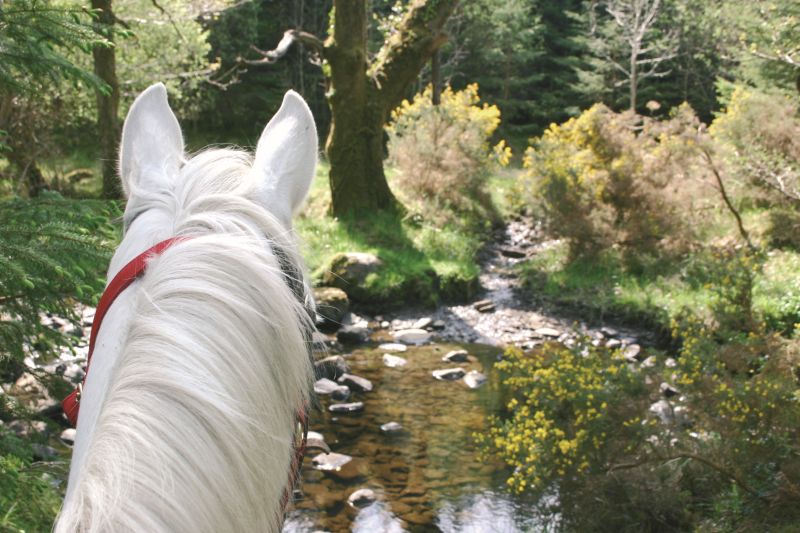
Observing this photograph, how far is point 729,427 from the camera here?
374 centimetres

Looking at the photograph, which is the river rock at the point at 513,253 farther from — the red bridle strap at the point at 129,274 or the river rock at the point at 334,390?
the red bridle strap at the point at 129,274

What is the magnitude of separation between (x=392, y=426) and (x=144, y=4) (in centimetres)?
1002

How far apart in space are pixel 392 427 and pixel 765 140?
325 inches

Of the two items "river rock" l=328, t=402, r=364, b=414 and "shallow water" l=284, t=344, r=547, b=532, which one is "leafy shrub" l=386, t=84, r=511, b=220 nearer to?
"shallow water" l=284, t=344, r=547, b=532

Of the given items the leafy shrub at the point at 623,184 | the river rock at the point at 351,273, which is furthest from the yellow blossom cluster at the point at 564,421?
the leafy shrub at the point at 623,184

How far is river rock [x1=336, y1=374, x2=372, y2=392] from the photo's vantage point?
670cm

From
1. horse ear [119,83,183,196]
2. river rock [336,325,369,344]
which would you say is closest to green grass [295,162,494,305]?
river rock [336,325,369,344]

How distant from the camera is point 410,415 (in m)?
6.18

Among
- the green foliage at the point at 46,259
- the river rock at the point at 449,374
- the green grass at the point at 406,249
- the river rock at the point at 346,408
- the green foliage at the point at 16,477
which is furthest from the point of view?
the green grass at the point at 406,249

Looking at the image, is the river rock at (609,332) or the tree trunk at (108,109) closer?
the river rock at (609,332)

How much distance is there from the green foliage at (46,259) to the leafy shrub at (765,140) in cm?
836

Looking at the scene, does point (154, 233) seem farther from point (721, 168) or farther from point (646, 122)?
point (721, 168)

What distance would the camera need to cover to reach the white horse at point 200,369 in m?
0.71

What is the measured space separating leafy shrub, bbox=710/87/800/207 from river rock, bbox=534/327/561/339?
338 centimetres
